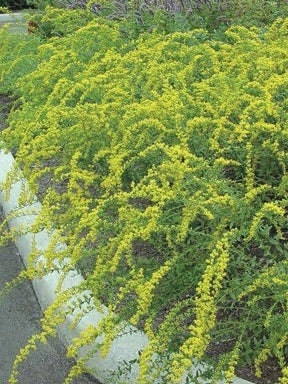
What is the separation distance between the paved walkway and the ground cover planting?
11 cm

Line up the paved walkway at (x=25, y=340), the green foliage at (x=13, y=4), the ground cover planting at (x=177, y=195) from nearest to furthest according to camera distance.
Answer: the ground cover planting at (x=177, y=195), the paved walkway at (x=25, y=340), the green foliage at (x=13, y=4)

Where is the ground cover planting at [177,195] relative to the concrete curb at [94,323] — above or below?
above

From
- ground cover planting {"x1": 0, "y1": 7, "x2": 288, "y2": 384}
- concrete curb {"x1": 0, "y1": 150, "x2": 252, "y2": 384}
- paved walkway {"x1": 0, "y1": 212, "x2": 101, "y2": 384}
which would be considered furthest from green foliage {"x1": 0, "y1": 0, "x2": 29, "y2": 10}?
concrete curb {"x1": 0, "y1": 150, "x2": 252, "y2": 384}

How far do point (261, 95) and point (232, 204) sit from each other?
110 cm

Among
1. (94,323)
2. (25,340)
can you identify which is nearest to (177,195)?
(94,323)

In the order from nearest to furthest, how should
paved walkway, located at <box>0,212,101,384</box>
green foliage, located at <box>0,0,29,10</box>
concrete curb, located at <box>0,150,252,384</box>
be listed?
concrete curb, located at <box>0,150,252,384</box> < paved walkway, located at <box>0,212,101,384</box> < green foliage, located at <box>0,0,29,10</box>

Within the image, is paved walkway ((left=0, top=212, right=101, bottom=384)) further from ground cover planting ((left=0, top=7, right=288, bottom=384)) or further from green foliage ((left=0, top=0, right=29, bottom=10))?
green foliage ((left=0, top=0, right=29, bottom=10))

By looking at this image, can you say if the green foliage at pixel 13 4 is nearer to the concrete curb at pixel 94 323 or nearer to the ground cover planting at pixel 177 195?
the ground cover planting at pixel 177 195

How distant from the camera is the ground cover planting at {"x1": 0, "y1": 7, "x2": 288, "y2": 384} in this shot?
3.11 m

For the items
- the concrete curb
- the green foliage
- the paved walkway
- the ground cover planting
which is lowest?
Answer: the green foliage

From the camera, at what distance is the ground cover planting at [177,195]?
3.11 m

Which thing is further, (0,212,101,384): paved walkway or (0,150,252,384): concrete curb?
(0,212,101,384): paved walkway

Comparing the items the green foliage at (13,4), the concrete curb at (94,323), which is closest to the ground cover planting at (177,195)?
the concrete curb at (94,323)

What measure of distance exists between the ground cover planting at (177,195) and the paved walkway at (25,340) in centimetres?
11
